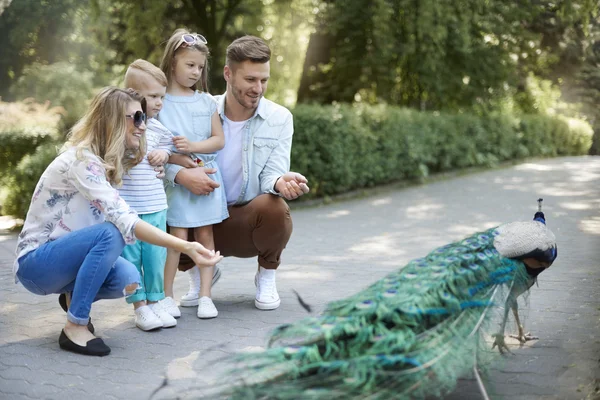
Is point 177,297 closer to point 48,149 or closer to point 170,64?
point 170,64

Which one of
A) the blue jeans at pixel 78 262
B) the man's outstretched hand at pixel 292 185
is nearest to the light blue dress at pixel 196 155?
the man's outstretched hand at pixel 292 185

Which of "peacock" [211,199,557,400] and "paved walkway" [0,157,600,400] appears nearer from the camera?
"peacock" [211,199,557,400]

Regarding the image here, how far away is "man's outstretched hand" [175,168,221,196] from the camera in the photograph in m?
4.99

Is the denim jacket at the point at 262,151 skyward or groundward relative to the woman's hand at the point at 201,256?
skyward

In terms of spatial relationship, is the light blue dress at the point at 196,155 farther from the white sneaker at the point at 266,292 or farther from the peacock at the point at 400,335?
the peacock at the point at 400,335

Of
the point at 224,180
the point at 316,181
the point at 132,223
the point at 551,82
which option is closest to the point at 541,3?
the point at 316,181

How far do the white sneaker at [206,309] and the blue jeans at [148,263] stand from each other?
1.14 feet

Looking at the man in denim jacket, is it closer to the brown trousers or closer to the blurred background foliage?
the brown trousers

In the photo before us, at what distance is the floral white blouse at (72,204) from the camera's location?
4.09 meters

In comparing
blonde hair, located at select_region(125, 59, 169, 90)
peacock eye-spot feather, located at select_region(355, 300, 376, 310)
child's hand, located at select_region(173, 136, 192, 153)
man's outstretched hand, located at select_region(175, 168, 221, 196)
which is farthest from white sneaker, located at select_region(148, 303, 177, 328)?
peacock eye-spot feather, located at select_region(355, 300, 376, 310)

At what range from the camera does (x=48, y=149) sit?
9.66 metres

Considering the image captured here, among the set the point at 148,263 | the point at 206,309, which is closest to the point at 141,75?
the point at 148,263

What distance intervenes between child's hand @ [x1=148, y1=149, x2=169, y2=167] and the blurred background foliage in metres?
6.94

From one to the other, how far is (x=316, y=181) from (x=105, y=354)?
832cm
